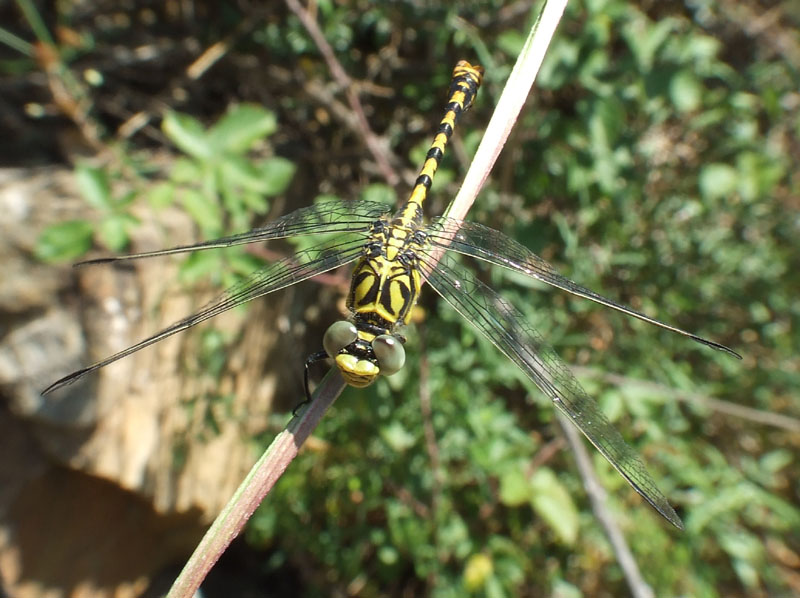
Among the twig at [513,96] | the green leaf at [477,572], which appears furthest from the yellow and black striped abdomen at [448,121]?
the green leaf at [477,572]

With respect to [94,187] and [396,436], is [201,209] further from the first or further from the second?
[396,436]

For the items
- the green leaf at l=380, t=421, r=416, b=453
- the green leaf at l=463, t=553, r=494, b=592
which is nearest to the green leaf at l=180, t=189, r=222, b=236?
the green leaf at l=380, t=421, r=416, b=453

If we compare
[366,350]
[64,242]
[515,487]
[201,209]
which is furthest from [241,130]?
[515,487]

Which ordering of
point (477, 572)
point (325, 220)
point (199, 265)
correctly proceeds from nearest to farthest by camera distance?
1. point (325, 220)
2. point (199, 265)
3. point (477, 572)

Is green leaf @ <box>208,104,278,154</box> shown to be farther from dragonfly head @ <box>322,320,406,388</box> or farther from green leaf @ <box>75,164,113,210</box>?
dragonfly head @ <box>322,320,406,388</box>

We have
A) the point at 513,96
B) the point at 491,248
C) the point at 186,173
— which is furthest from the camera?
the point at 186,173

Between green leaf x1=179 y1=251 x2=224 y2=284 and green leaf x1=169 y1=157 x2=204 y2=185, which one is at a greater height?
green leaf x1=169 y1=157 x2=204 y2=185

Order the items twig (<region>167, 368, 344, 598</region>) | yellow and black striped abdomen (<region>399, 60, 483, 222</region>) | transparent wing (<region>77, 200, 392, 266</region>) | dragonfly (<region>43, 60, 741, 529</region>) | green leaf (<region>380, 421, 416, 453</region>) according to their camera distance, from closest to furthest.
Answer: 1. twig (<region>167, 368, 344, 598</region>)
2. dragonfly (<region>43, 60, 741, 529</region>)
3. transparent wing (<region>77, 200, 392, 266</region>)
4. yellow and black striped abdomen (<region>399, 60, 483, 222</region>)
5. green leaf (<region>380, 421, 416, 453</region>)

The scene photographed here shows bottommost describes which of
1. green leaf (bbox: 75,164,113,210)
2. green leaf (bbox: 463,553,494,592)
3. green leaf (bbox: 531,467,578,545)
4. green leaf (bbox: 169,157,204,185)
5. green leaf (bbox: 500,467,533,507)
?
green leaf (bbox: 463,553,494,592)

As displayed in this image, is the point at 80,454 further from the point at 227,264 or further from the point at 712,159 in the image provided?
the point at 712,159
